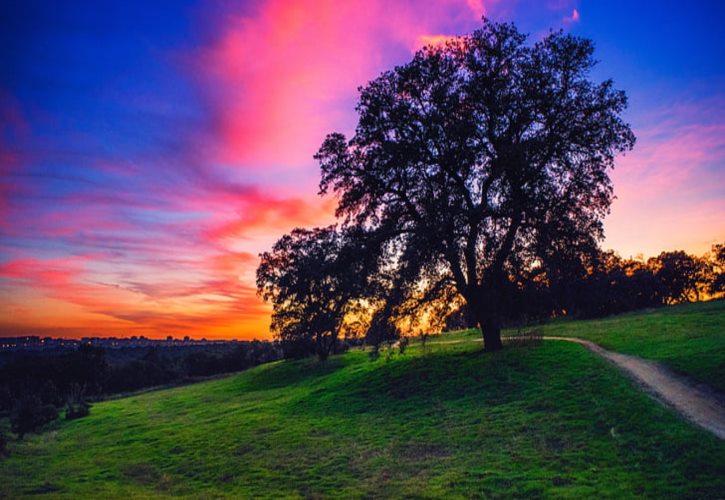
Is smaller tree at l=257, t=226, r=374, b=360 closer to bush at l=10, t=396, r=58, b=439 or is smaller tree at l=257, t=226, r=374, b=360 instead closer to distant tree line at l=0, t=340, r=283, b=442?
distant tree line at l=0, t=340, r=283, b=442

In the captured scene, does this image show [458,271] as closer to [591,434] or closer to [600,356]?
[600,356]

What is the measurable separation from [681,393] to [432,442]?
1084 centimetres

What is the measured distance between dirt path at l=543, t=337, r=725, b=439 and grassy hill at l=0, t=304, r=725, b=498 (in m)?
0.74

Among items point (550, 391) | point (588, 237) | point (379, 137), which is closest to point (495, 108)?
point (379, 137)

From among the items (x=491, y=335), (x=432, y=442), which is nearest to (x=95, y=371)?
(x=491, y=335)

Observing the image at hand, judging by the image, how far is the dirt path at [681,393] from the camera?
15375 millimetres

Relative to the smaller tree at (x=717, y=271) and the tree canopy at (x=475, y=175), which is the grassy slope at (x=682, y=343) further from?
the smaller tree at (x=717, y=271)

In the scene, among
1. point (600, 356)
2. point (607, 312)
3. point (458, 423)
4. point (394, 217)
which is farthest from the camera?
point (607, 312)

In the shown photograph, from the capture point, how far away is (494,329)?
3098 cm

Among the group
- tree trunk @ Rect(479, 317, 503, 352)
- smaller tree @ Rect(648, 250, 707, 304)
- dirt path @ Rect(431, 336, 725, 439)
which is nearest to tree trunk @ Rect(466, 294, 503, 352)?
tree trunk @ Rect(479, 317, 503, 352)

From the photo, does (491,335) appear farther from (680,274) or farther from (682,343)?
(680,274)

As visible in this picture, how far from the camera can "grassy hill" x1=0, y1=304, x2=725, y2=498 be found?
13766 millimetres

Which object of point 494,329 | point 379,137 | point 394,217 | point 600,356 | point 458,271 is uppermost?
point 379,137

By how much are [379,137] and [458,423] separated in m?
19.7
